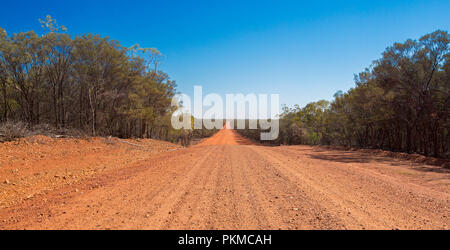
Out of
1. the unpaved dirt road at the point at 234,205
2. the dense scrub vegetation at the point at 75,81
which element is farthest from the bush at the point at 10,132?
the unpaved dirt road at the point at 234,205

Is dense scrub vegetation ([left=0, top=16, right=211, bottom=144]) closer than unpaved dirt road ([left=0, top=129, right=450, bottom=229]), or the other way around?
unpaved dirt road ([left=0, top=129, right=450, bottom=229])

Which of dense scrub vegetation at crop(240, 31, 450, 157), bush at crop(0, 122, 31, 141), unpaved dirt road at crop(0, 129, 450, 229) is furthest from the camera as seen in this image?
dense scrub vegetation at crop(240, 31, 450, 157)

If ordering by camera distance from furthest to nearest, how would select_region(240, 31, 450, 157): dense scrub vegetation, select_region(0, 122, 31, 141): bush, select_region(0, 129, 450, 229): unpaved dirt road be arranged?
1. select_region(240, 31, 450, 157): dense scrub vegetation
2. select_region(0, 122, 31, 141): bush
3. select_region(0, 129, 450, 229): unpaved dirt road

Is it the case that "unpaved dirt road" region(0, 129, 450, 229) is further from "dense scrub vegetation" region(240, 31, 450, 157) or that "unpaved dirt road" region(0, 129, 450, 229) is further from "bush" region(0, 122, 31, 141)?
"dense scrub vegetation" region(240, 31, 450, 157)

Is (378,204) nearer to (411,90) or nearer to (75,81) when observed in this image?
(411,90)

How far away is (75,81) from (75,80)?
0.26 meters

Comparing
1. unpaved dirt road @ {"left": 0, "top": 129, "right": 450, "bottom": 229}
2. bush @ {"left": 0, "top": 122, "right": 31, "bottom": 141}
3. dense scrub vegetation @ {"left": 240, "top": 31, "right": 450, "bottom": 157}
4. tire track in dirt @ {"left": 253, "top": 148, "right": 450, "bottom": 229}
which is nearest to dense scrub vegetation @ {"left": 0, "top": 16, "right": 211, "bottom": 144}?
bush @ {"left": 0, "top": 122, "right": 31, "bottom": 141}

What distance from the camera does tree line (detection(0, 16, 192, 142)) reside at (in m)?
17.8

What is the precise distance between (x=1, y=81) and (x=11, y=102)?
5.71 meters

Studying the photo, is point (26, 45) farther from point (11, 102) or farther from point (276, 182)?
point (276, 182)

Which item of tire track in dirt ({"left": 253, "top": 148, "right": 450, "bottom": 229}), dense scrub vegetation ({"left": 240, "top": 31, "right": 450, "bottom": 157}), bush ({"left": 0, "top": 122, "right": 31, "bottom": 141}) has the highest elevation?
dense scrub vegetation ({"left": 240, "top": 31, "right": 450, "bottom": 157})

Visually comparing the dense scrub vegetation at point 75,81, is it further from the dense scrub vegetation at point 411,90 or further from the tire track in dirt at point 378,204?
the dense scrub vegetation at point 411,90

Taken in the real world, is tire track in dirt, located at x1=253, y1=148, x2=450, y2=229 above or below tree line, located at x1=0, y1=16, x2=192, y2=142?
below

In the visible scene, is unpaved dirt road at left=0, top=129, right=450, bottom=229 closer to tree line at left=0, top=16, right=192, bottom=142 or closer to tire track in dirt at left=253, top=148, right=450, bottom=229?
tire track in dirt at left=253, top=148, right=450, bottom=229
